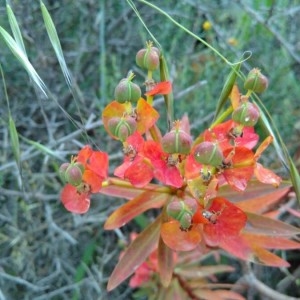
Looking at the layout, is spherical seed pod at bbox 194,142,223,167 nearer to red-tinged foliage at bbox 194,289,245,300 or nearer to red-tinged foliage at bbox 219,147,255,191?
red-tinged foliage at bbox 219,147,255,191

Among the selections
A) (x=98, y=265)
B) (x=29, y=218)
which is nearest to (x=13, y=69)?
(x=29, y=218)

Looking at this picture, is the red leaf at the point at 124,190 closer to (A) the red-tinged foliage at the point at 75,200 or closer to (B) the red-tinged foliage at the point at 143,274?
(A) the red-tinged foliage at the point at 75,200

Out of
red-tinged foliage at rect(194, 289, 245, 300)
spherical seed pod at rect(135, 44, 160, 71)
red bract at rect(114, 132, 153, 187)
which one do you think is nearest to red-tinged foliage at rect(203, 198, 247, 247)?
red bract at rect(114, 132, 153, 187)

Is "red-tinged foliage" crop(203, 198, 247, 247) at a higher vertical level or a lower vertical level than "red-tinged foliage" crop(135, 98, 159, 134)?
lower

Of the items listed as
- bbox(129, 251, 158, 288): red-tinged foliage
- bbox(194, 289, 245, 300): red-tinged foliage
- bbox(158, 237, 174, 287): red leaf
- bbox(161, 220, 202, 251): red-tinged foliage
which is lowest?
A: bbox(129, 251, 158, 288): red-tinged foliage

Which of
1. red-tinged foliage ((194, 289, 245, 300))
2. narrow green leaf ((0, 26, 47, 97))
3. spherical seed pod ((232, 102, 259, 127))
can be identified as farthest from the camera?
red-tinged foliage ((194, 289, 245, 300))

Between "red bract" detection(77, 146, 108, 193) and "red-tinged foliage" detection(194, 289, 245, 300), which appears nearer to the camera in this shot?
"red bract" detection(77, 146, 108, 193)

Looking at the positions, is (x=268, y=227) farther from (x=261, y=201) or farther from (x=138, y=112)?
(x=138, y=112)
